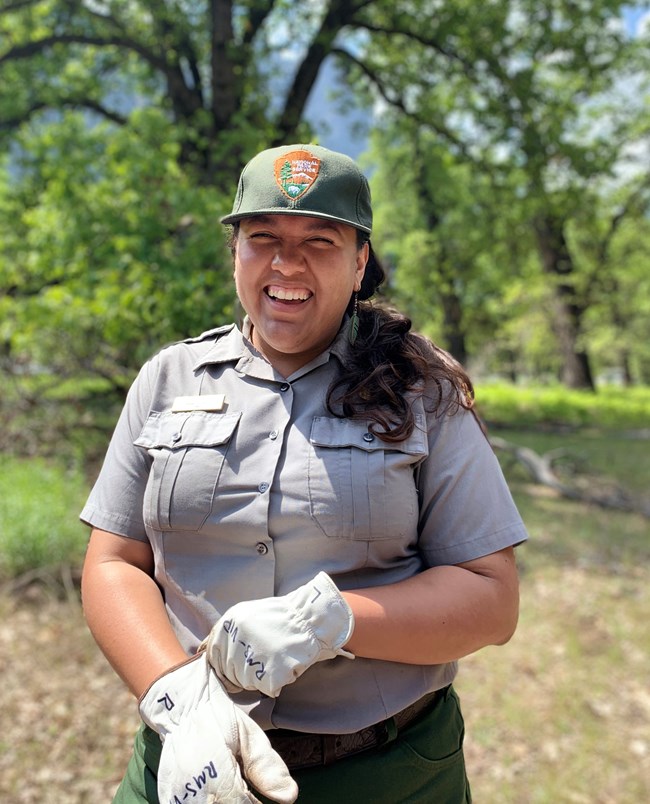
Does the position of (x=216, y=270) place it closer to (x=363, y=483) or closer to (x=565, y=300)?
(x=363, y=483)

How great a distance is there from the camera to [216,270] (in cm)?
532

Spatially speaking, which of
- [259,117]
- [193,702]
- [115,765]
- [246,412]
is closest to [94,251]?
[259,117]

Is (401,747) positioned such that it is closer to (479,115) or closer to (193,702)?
(193,702)

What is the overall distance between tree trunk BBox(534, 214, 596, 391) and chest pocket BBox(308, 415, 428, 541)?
15.4 metres

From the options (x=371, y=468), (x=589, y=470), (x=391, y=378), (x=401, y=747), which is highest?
(x=391, y=378)

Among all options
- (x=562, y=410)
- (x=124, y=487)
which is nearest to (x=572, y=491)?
(x=124, y=487)

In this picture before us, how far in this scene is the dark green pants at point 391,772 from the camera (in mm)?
1455

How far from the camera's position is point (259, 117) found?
7.75 metres

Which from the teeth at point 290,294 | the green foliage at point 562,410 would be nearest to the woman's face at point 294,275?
the teeth at point 290,294

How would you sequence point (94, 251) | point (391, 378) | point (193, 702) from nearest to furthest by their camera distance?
point (193, 702), point (391, 378), point (94, 251)

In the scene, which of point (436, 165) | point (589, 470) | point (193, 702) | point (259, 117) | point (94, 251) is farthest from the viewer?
point (436, 165)

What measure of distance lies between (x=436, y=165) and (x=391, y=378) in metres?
16.2

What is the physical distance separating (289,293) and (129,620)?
29.6 inches

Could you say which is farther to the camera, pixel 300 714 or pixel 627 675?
pixel 627 675
